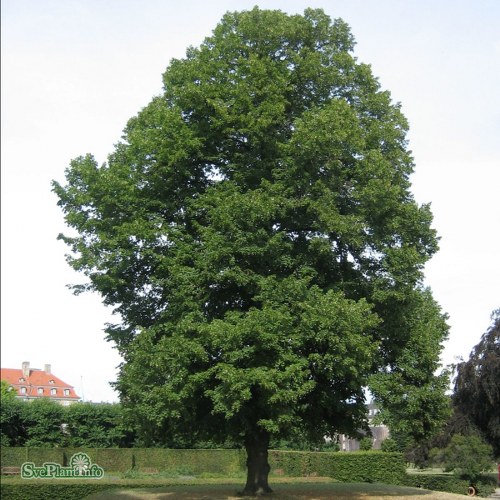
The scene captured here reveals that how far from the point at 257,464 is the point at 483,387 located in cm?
2472

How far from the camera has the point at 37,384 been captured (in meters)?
117

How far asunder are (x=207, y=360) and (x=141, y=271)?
16.7 feet

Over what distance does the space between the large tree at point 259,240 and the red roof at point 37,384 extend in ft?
315

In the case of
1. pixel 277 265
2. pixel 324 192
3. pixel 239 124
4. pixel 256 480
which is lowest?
pixel 256 480

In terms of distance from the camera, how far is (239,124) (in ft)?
73.4

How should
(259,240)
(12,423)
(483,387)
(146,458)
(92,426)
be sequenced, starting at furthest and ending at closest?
(92,426)
(12,423)
(146,458)
(483,387)
(259,240)

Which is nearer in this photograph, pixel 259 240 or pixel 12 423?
pixel 259 240

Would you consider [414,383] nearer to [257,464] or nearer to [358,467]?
[257,464]

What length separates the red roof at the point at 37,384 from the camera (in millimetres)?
113938

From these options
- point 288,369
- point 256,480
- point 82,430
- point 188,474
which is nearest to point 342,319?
point 288,369

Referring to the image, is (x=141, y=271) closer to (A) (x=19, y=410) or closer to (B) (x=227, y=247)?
(B) (x=227, y=247)

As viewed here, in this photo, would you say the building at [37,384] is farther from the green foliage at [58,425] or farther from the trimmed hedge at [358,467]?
the trimmed hedge at [358,467]

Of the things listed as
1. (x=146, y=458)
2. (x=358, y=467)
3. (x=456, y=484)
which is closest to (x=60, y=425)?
(x=146, y=458)

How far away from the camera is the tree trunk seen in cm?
2303
